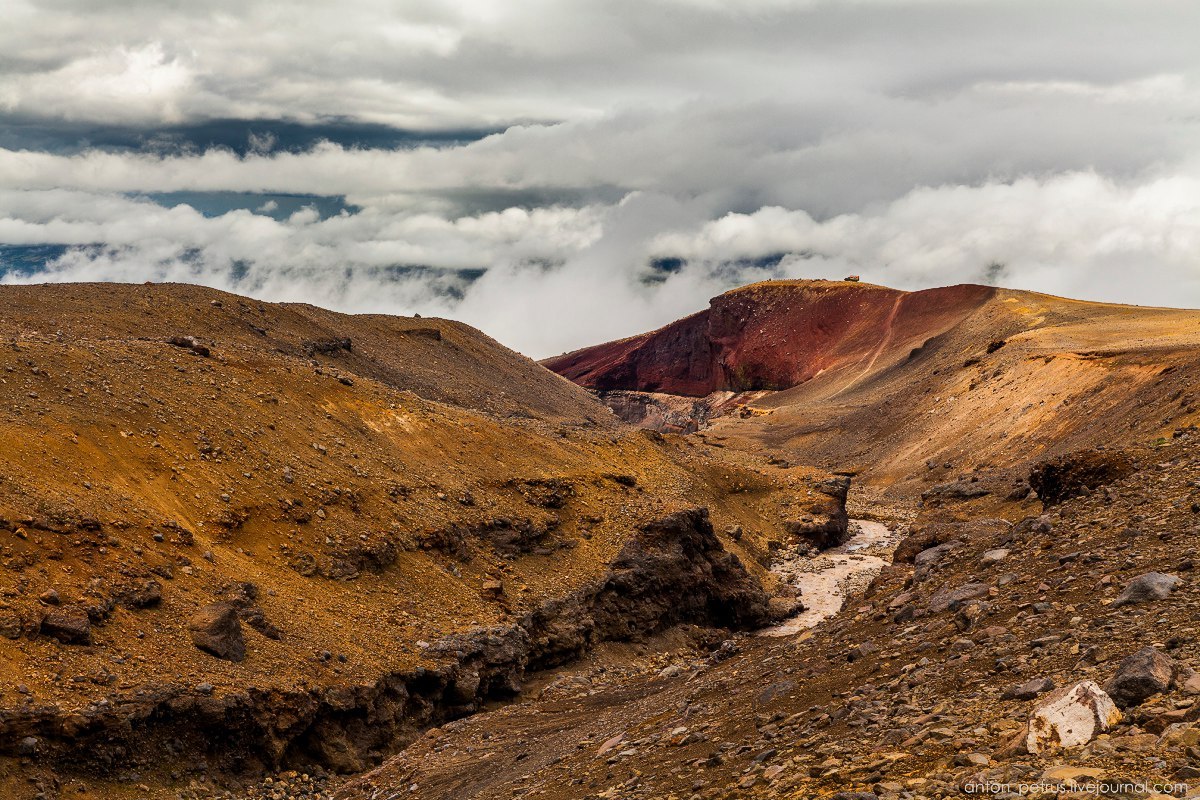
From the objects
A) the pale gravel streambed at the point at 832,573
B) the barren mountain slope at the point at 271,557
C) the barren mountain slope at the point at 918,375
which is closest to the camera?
the barren mountain slope at the point at 271,557

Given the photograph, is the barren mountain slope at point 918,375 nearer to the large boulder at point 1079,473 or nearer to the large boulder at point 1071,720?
the large boulder at point 1079,473

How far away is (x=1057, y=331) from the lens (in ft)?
254

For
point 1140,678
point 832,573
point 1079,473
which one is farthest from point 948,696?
point 832,573

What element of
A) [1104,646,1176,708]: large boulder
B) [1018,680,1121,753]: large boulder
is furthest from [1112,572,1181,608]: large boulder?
[1018,680,1121,753]: large boulder

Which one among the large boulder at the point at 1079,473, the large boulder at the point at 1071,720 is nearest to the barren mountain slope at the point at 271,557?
the large boulder at the point at 1079,473

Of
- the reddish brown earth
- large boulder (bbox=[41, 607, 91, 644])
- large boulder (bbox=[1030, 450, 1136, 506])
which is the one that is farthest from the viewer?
large boulder (bbox=[1030, 450, 1136, 506])

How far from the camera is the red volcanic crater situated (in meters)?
114

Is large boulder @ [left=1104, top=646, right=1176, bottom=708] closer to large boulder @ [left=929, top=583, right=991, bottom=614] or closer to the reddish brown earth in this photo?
the reddish brown earth

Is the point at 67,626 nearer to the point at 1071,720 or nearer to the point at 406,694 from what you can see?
the point at 406,694

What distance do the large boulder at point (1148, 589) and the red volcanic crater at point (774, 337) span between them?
97.9 metres

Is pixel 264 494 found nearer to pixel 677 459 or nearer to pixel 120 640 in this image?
pixel 120 640

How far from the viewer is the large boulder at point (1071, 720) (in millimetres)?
8258

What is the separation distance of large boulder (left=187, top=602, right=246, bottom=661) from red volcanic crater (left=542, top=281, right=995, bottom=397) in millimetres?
95763

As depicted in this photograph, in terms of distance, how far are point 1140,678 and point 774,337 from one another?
421ft
